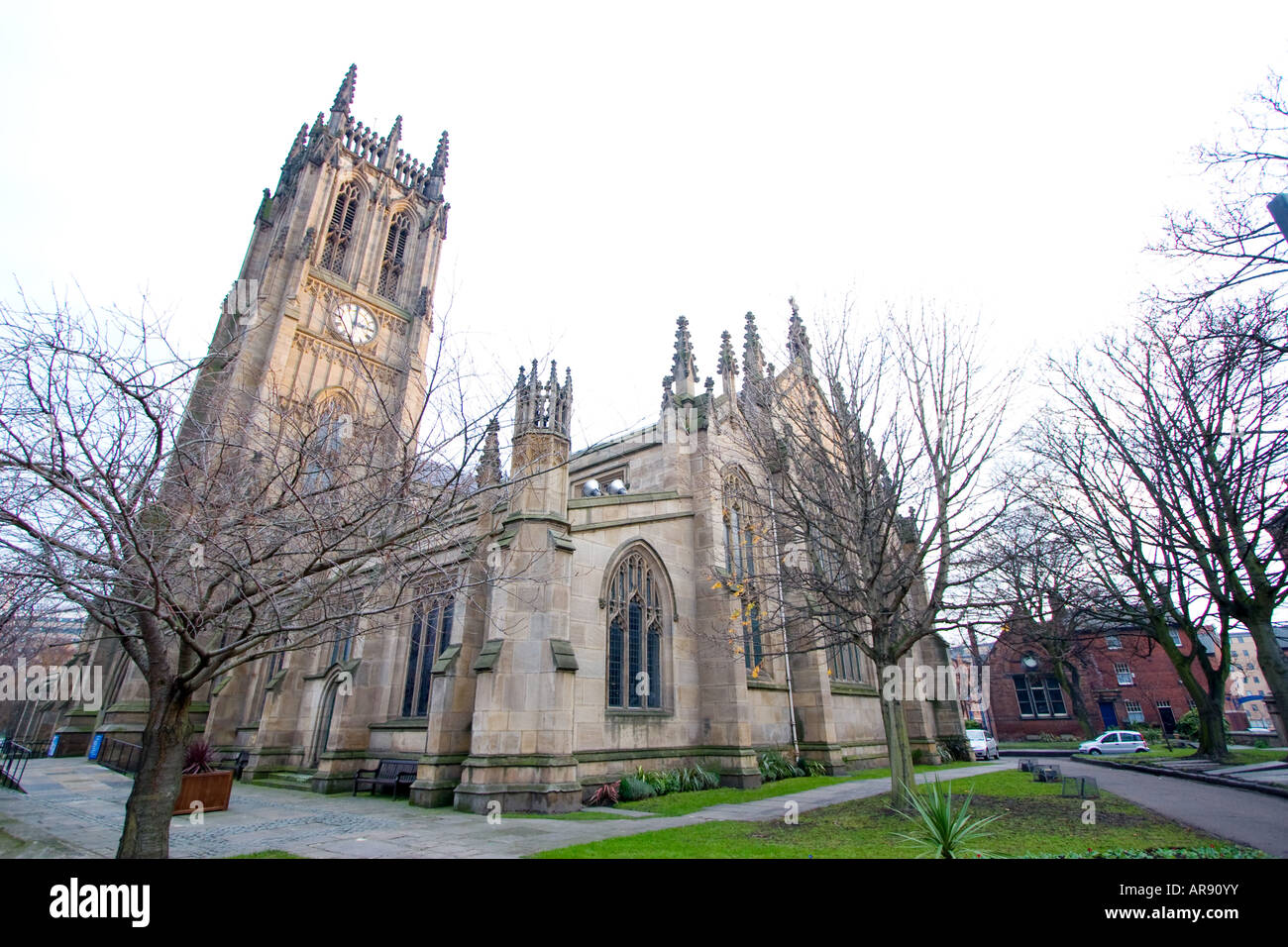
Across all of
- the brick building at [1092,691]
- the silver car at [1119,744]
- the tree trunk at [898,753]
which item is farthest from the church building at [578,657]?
the brick building at [1092,691]

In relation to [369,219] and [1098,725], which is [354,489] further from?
[1098,725]

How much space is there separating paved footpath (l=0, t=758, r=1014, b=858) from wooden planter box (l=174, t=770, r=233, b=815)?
15.9 inches

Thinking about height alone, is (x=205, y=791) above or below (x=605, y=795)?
above

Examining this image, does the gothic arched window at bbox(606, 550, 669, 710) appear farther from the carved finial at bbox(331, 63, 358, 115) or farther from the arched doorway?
the carved finial at bbox(331, 63, 358, 115)

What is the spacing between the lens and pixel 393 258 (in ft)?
149

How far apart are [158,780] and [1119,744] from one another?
40640mm

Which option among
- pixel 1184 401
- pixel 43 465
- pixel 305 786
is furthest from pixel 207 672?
pixel 1184 401

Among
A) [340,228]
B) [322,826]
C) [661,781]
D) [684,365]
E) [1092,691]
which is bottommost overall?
[322,826]

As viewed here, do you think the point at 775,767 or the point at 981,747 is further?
the point at 981,747

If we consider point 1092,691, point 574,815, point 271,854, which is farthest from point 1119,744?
point 271,854

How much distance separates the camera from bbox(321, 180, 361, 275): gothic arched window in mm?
41219

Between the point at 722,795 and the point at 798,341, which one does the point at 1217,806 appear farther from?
the point at 798,341

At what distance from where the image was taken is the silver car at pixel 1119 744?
31.1 metres
